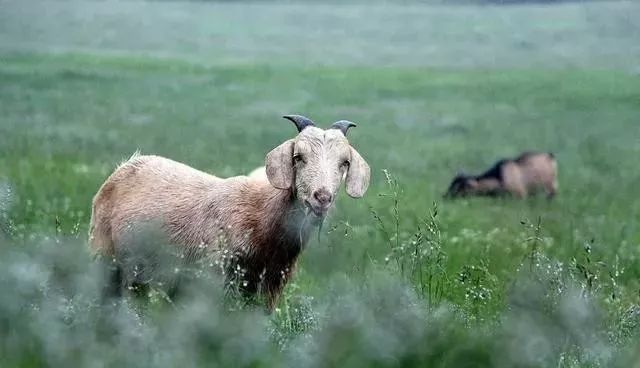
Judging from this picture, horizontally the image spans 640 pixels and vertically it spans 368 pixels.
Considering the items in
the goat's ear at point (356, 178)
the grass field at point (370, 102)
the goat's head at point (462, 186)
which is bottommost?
the goat's head at point (462, 186)

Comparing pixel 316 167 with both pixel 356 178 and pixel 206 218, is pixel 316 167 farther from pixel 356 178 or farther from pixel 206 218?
pixel 206 218

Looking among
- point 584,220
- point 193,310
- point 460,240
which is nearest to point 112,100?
point 460,240

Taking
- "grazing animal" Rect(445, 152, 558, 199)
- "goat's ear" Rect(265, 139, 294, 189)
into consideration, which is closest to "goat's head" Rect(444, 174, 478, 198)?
"grazing animal" Rect(445, 152, 558, 199)

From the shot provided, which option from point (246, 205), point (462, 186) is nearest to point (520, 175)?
point (462, 186)

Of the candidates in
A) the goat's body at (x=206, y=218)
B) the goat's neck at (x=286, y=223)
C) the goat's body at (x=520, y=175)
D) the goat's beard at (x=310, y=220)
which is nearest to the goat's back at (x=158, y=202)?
the goat's body at (x=206, y=218)

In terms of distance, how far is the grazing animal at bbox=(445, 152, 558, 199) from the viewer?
9.10 meters

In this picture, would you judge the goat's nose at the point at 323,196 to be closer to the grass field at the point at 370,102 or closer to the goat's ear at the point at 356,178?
the goat's ear at the point at 356,178

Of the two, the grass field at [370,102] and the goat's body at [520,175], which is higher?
the grass field at [370,102]

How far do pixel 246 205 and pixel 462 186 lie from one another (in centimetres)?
361

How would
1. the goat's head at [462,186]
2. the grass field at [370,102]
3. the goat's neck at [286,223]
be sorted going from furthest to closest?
the goat's head at [462,186] < the grass field at [370,102] < the goat's neck at [286,223]

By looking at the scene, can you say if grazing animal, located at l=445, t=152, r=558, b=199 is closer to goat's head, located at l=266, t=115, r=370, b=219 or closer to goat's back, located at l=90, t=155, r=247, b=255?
goat's back, located at l=90, t=155, r=247, b=255

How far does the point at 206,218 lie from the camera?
5.98 metres

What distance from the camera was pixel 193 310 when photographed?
11.8 feet

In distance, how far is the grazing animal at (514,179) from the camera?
9.10 m
